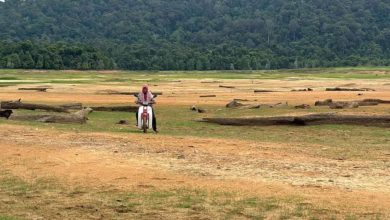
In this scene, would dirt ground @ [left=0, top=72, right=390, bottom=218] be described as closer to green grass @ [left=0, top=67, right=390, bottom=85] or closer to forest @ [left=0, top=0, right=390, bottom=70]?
green grass @ [left=0, top=67, right=390, bottom=85]

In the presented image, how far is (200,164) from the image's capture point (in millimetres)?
13672

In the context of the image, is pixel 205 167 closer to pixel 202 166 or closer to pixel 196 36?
pixel 202 166

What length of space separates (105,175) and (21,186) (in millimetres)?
1606

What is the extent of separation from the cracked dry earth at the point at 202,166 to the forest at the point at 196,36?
91.6 meters

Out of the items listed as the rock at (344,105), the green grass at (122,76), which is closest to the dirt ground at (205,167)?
the rock at (344,105)

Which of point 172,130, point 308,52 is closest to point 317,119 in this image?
point 172,130

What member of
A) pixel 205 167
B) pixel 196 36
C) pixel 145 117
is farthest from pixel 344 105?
pixel 196 36

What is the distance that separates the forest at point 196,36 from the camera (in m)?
123

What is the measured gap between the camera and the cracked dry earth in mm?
11094

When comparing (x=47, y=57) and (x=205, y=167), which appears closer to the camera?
(x=205, y=167)

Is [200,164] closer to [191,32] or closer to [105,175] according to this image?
[105,175]

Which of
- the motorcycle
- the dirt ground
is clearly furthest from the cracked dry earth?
the motorcycle

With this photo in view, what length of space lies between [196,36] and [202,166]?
162855 millimetres

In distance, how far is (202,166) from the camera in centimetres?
1341
